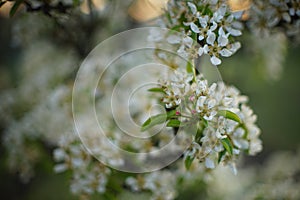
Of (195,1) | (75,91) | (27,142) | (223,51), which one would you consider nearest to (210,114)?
(223,51)

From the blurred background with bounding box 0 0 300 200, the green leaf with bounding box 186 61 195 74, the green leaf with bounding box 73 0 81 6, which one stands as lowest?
the blurred background with bounding box 0 0 300 200

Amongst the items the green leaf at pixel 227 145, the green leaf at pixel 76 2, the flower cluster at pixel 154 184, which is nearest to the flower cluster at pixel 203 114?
the green leaf at pixel 227 145

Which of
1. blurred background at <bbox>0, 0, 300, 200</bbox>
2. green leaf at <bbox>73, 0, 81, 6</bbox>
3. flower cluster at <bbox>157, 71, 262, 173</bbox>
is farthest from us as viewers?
blurred background at <bbox>0, 0, 300, 200</bbox>

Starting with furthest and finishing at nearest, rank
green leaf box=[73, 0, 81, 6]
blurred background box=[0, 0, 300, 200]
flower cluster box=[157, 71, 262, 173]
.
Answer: blurred background box=[0, 0, 300, 200], green leaf box=[73, 0, 81, 6], flower cluster box=[157, 71, 262, 173]

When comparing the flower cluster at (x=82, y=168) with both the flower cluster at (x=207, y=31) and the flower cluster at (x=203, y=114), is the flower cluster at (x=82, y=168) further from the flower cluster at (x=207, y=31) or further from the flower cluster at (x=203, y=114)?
the flower cluster at (x=207, y=31)

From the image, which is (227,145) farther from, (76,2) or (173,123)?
(76,2)

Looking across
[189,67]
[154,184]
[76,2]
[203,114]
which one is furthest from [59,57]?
[203,114]

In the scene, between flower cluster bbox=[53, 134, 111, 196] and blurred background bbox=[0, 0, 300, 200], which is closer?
flower cluster bbox=[53, 134, 111, 196]

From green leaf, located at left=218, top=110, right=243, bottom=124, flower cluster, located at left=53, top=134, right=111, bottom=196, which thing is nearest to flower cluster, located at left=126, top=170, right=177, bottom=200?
flower cluster, located at left=53, top=134, right=111, bottom=196

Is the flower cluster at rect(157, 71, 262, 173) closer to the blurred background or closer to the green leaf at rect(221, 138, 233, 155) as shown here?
the green leaf at rect(221, 138, 233, 155)
